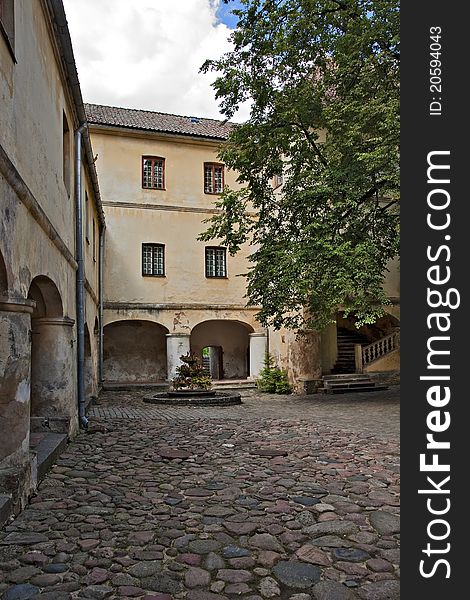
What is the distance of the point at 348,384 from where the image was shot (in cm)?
1795

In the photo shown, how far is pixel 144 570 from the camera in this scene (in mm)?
3625

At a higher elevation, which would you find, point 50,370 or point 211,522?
point 50,370

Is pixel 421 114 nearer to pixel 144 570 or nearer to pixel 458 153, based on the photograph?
pixel 458 153

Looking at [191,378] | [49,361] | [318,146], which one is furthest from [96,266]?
[49,361]

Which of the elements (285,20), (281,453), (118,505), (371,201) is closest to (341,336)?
(371,201)

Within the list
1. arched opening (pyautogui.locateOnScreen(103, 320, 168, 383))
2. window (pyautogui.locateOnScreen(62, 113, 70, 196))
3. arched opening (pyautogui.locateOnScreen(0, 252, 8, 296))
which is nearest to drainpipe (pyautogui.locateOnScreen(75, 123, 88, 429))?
window (pyautogui.locateOnScreen(62, 113, 70, 196))

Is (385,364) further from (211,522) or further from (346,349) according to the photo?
(211,522)

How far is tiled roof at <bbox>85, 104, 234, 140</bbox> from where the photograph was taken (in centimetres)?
1994

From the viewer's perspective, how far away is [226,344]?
24.0m

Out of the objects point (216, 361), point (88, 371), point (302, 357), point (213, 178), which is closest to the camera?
point (88, 371)

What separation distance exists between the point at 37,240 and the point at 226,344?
59.6ft

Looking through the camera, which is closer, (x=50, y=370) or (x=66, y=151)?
(x=50, y=370)

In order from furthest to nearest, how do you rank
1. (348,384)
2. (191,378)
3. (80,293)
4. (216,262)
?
1. (216,262)
2. (348,384)
3. (191,378)
4. (80,293)

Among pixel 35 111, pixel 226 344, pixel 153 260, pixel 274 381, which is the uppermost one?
pixel 153 260
